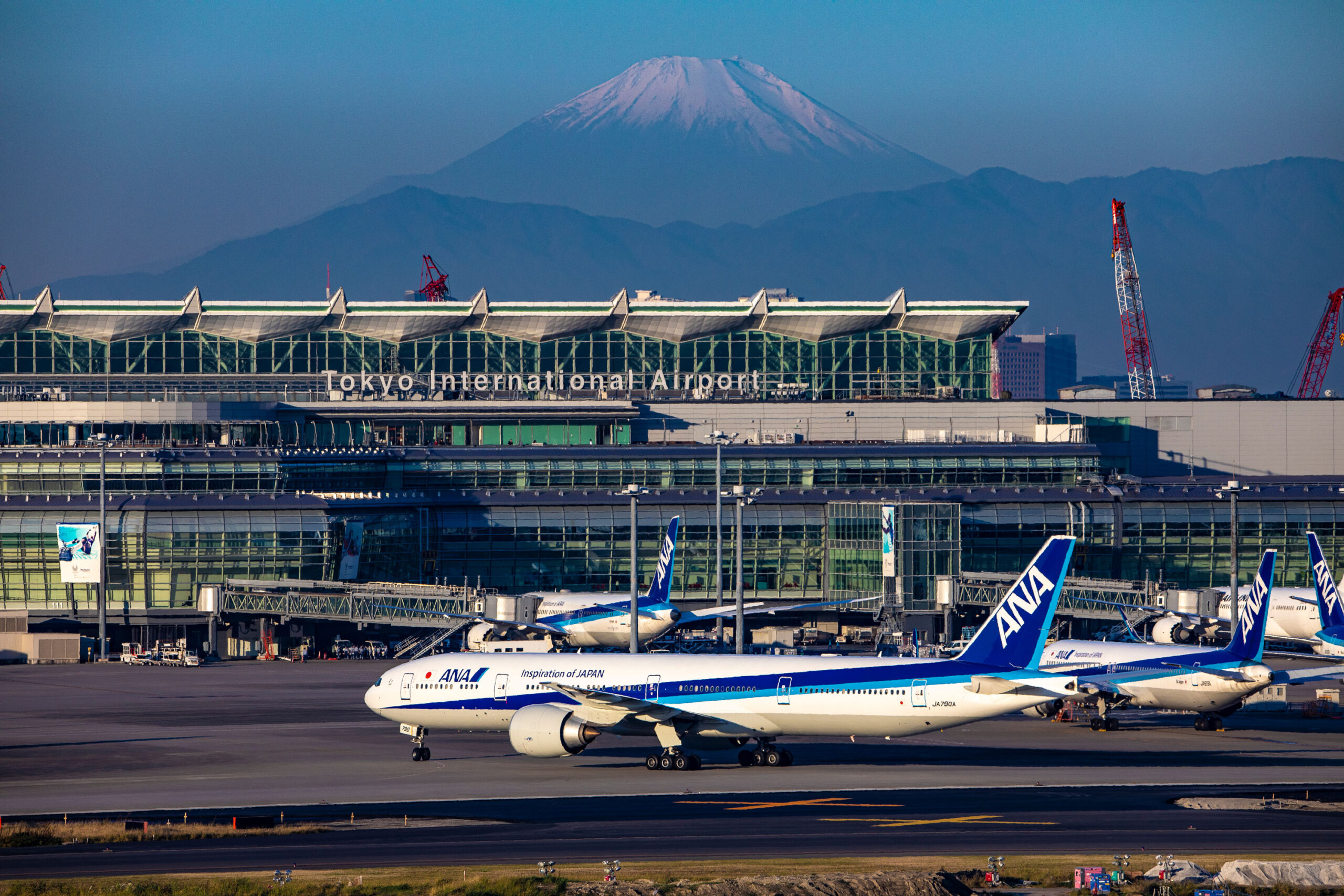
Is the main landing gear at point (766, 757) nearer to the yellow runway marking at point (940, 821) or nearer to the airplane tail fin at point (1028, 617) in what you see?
the airplane tail fin at point (1028, 617)

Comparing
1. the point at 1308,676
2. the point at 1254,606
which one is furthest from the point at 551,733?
the point at 1254,606

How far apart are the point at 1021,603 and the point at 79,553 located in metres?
86.9

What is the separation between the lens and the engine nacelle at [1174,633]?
110 m

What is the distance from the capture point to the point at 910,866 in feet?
141

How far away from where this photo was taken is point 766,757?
6488cm

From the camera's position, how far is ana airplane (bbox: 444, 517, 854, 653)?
363 feet

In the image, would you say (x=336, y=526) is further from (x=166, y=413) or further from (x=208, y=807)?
(x=208, y=807)

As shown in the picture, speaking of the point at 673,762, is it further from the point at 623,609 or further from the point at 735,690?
the point at 623,609

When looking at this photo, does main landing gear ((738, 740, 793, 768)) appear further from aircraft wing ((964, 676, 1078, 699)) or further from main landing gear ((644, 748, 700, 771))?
aircraft wing ((964, 676, 1078, 699))

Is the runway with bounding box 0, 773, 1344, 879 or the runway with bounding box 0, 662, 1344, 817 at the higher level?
the runway with bounding box 0, 773, 1344, 879

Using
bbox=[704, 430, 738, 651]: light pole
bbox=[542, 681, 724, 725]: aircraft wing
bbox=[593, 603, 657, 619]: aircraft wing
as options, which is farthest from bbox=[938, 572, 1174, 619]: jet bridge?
bbox=[542, 681, 724, 725]: aircraft wing

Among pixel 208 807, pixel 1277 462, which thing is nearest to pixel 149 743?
pixel 208 807

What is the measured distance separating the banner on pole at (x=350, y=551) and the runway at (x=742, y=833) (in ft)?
253

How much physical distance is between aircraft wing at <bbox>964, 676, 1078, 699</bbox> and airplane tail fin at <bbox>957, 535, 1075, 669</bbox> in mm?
1149
